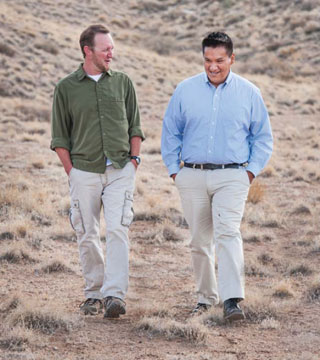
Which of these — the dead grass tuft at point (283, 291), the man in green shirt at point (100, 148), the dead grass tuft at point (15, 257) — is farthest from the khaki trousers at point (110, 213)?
the dead grass tuft at point (15, 257)

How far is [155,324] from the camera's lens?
17.3ft

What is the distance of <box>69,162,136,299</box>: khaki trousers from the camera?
5531 mm

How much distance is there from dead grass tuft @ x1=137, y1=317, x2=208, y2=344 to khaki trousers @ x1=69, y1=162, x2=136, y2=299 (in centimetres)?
37

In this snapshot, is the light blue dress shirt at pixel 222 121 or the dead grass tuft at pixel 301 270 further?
the dead grass tuft at pixel 301 270

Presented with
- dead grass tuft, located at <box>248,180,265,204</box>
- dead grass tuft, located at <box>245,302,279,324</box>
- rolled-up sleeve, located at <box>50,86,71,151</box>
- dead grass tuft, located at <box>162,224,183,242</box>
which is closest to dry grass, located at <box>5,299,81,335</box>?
rolled-up sleeve, located at <box>50,86,71,151</box>

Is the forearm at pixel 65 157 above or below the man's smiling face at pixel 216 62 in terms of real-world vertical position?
below

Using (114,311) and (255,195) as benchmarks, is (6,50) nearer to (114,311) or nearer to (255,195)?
(255,195)

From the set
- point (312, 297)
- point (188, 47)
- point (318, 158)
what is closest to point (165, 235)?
point (312, 297)

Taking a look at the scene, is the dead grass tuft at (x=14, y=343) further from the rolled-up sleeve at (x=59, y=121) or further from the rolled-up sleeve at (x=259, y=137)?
the rolled-up sleeve at (x=259, y=137)

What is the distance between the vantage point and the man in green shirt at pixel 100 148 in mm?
5496

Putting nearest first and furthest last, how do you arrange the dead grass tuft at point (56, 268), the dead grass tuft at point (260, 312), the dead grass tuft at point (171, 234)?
the dead grass tuft at point (260, 312), the dead grass tuft at point (56, 268), the dead grass tuft at point (171, 234)

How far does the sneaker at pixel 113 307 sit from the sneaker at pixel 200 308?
62 centimetres

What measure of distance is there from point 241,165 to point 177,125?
62 cm

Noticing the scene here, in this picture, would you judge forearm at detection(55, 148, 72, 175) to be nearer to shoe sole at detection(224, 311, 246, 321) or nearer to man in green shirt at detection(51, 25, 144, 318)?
man in green shirt at detection(51, 25, 144, 318)
